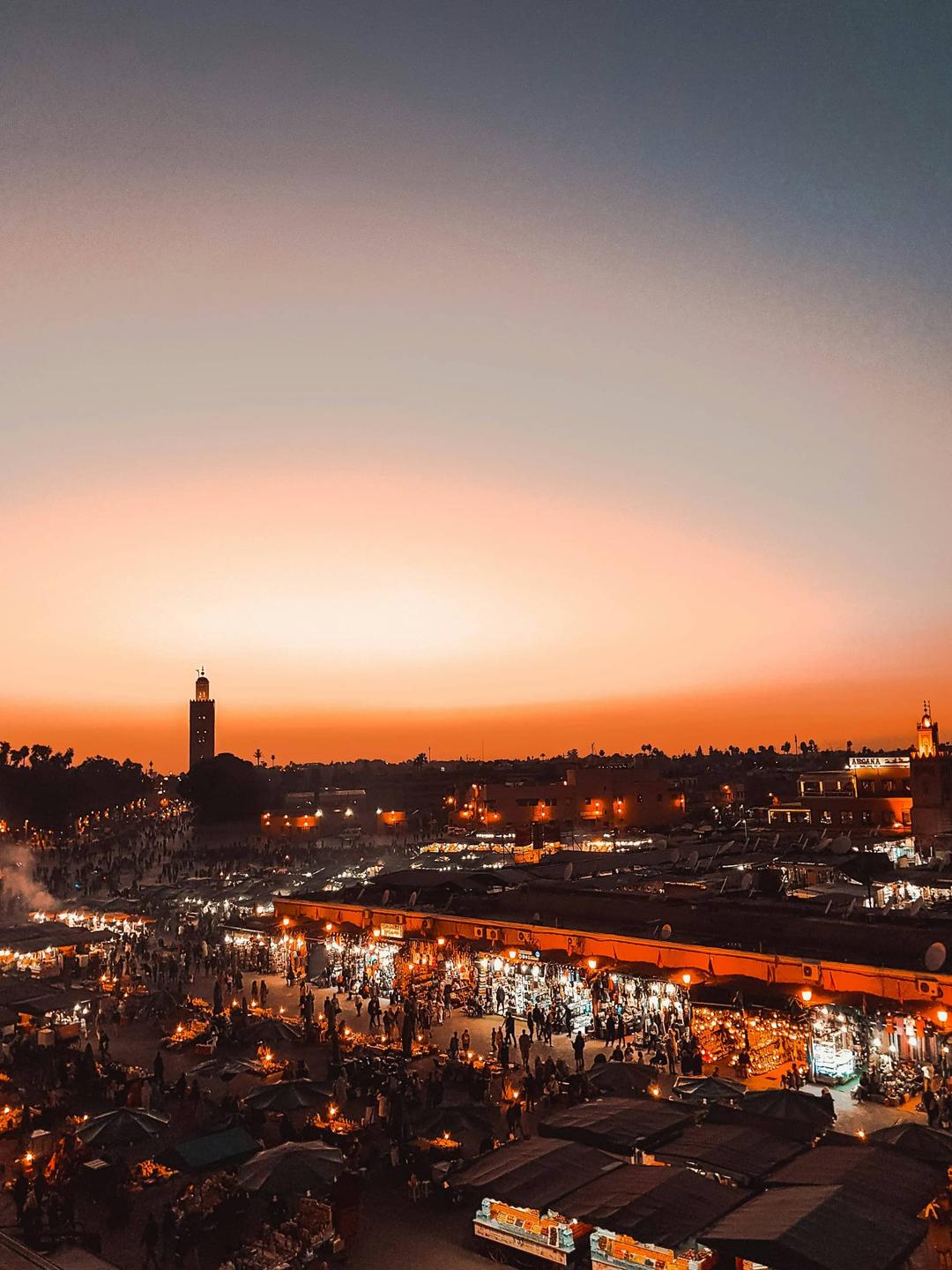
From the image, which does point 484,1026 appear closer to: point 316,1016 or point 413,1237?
point 316,1016

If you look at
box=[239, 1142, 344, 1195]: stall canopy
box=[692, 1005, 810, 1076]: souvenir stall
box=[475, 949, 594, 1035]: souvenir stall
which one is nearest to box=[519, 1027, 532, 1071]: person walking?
box=[475, 949, 594, 1035]: souvenir stall

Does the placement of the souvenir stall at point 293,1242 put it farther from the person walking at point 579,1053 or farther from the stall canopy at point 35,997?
the stall canopy at point 35,997

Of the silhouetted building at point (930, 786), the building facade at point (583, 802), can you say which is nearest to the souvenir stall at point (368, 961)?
the silhouetted building at point (930, 786)

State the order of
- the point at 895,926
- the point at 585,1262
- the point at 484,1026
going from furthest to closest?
the point at 484,1026 → the point at 895,926 → the point at 585,1262

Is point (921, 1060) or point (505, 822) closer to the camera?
point (921, 1060)

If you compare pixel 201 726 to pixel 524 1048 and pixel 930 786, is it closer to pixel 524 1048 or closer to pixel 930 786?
pixel 930 786

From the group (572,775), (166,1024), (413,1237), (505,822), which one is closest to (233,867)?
(505,822)
